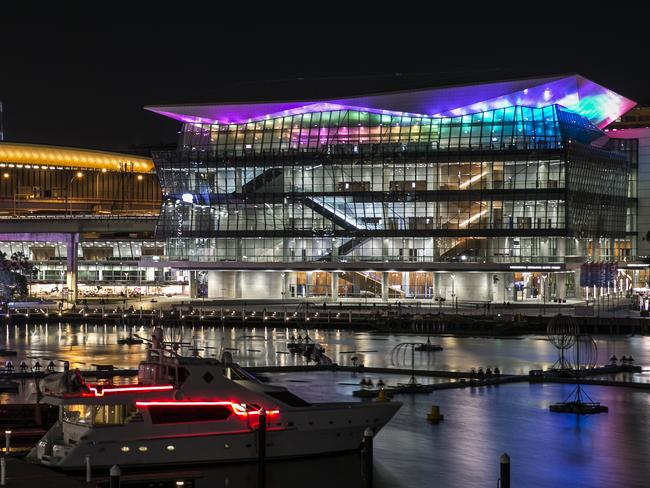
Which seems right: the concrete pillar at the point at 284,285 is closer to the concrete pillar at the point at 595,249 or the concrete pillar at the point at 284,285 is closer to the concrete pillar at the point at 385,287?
the concrete pillar at the point at 385,287

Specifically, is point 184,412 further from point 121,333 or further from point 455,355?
point 121,333

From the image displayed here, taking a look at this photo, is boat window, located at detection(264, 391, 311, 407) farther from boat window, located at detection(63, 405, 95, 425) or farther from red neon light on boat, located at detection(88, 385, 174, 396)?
boat window, located at detection(63, 405, 95, 425)

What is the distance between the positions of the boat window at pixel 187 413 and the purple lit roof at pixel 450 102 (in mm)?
98484

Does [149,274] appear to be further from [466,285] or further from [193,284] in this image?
[466,285]

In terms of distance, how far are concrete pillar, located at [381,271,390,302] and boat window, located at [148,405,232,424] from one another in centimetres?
10068

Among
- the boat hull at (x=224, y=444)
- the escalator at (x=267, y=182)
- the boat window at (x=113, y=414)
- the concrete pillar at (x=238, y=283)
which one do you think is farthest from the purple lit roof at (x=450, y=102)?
the boat window at (x=113, y=414)

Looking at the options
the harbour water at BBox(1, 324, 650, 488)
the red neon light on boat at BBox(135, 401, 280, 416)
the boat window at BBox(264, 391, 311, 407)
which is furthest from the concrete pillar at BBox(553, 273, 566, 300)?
the red neon light on boat at BBox(135, 401, 280, 416)

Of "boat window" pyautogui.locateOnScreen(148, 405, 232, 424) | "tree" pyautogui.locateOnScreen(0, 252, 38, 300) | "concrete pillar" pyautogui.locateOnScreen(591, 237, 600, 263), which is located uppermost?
"concrete pillar" pyautogui.locateOnScreen(591, 237, 600, 263)

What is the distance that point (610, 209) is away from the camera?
15600 centimetres

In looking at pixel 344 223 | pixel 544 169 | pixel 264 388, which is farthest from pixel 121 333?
pixel 264 388

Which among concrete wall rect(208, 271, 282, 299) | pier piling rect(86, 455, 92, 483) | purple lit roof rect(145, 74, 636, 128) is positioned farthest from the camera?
concrete wall rect(208, 271, 282, 299)

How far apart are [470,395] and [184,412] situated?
22158 millimetres

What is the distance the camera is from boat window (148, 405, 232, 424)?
141ft

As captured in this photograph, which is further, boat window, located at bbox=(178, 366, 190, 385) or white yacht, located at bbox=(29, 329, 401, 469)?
boat window, located at bbox=(178, 366, 190, 385)
